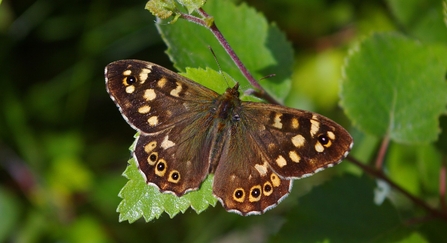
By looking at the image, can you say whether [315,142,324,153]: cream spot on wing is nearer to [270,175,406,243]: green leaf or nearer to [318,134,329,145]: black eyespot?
[318,134,329,145]: black eyespot

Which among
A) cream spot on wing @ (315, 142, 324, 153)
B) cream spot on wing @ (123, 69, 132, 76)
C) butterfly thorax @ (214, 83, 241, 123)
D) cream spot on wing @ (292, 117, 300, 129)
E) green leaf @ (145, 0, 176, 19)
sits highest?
green leaf @ (145, 0, 176, 19)

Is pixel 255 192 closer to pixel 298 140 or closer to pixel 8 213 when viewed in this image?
pixel 298 140

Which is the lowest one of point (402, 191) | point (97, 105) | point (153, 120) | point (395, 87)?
point (402, 191)

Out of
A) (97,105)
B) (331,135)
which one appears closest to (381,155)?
(331,135)

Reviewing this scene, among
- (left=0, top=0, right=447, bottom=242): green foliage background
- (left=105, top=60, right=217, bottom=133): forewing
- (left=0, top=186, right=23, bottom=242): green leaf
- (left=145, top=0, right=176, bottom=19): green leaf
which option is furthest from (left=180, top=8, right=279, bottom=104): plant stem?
(left=0, top=186, right=23, bottom=242): green leaf

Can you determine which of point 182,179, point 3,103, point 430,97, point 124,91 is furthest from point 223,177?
point 3,103

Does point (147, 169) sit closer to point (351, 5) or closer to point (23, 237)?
point (23, 237)

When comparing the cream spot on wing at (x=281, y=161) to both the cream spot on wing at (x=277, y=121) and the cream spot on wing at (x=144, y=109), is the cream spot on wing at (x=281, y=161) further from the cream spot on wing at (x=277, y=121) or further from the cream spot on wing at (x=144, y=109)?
the cream spot on wing at (x=144, y=109)
